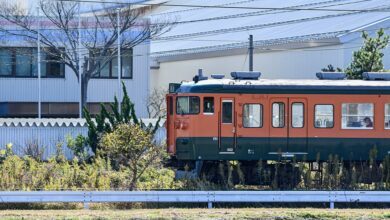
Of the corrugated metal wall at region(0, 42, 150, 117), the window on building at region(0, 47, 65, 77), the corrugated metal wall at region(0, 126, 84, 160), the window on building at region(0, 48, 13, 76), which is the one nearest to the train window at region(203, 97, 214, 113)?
the corrugated metal wall at region(0, 126, 84, 160)

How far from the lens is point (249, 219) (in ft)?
54.5

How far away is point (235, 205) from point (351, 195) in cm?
269

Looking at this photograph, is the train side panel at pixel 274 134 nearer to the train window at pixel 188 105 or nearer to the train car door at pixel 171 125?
the train window at pixel 188 105

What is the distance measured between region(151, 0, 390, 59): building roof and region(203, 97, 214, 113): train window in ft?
76.8

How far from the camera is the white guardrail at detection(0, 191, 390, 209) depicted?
1802cm

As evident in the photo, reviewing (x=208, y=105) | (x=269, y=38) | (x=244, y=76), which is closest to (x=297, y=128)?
(x=244, y=76)

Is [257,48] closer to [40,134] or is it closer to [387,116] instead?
[40,134]

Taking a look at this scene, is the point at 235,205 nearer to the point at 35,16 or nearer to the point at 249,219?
the point at 249,219

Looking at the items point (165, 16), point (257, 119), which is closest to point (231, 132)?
point (257, 119)

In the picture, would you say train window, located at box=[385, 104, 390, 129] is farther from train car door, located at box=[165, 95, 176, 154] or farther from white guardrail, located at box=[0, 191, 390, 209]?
train car door, located at box=[165, 95, 176, 154]

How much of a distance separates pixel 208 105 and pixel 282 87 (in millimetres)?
2024

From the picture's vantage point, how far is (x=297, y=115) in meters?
21.7

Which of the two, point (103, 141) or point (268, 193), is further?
point (103, 141)

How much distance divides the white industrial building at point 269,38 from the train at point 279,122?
59.1ft
